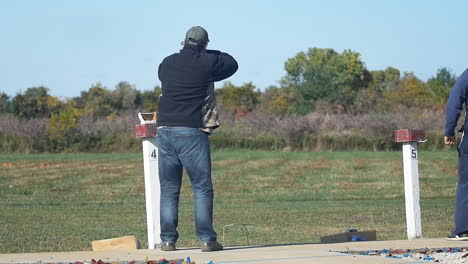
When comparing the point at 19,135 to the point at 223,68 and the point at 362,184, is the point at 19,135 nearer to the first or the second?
the point at 362,184

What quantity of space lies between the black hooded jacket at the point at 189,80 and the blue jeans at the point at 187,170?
0.39 ft

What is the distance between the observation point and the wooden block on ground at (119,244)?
33.0 ft

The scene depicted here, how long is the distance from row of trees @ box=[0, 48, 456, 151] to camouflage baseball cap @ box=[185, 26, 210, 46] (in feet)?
150

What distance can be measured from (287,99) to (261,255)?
85365 mm

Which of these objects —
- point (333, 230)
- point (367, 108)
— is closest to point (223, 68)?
point (333, 230)

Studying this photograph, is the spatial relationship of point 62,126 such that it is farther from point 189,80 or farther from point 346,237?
point 189,80

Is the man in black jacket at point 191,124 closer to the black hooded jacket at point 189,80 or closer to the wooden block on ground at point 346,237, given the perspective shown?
the black hooded jacket at point 189,80

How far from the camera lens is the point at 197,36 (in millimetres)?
9398

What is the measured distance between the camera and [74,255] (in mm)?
9164

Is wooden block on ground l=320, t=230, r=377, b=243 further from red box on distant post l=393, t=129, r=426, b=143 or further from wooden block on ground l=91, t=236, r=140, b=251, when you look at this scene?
wooden block on ground l=91, t=236, r=140, b=251

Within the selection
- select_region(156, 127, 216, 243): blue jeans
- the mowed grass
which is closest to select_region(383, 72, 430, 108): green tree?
the mowed grass

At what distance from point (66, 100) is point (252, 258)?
85565 millimetres

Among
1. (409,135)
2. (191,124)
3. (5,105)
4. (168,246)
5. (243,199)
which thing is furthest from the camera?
(5,105)

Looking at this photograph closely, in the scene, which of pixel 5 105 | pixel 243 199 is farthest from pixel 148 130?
pixel 5 105
